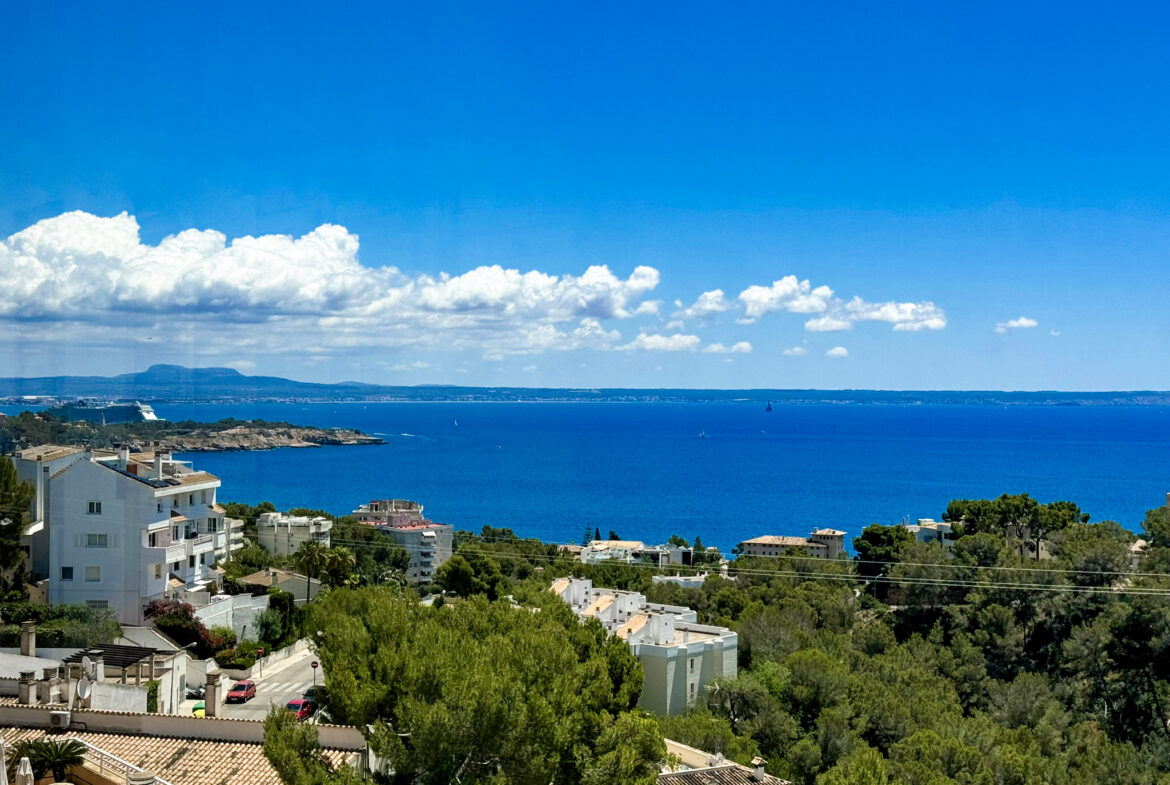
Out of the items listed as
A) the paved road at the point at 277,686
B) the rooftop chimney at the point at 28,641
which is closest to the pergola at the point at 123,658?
the rooftop chimney at the point at 28,641

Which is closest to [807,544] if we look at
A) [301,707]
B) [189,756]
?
[301,707]

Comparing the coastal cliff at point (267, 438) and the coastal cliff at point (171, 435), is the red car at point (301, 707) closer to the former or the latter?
the coastal cliff at point (171, 435)

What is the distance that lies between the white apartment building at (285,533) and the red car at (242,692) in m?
20.4

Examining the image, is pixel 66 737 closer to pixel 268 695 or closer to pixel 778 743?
pixel 268 695

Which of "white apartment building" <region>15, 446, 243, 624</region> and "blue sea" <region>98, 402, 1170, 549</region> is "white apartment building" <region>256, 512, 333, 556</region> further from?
"blue sea" <region>98, 402, 1170, 549</region>

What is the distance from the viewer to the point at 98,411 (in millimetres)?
34094

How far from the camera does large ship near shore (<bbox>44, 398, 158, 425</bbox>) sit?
32.5m

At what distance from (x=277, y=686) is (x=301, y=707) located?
401 centimetres

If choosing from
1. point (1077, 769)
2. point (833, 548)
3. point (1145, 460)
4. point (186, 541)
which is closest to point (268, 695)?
point (186, 541)

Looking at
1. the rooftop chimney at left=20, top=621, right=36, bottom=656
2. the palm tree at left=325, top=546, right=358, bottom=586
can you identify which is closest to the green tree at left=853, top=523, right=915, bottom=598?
the palm tree at left=325, top=546, right=358, bottom=586

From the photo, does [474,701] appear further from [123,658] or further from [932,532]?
[932,532]

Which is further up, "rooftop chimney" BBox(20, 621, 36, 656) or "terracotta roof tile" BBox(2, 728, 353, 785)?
"terracotta roof tile" BBox(2, 728, 353, 785)

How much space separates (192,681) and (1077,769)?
1943 centimetres

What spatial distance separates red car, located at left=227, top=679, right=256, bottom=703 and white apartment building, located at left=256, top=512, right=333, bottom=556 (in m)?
20.4
